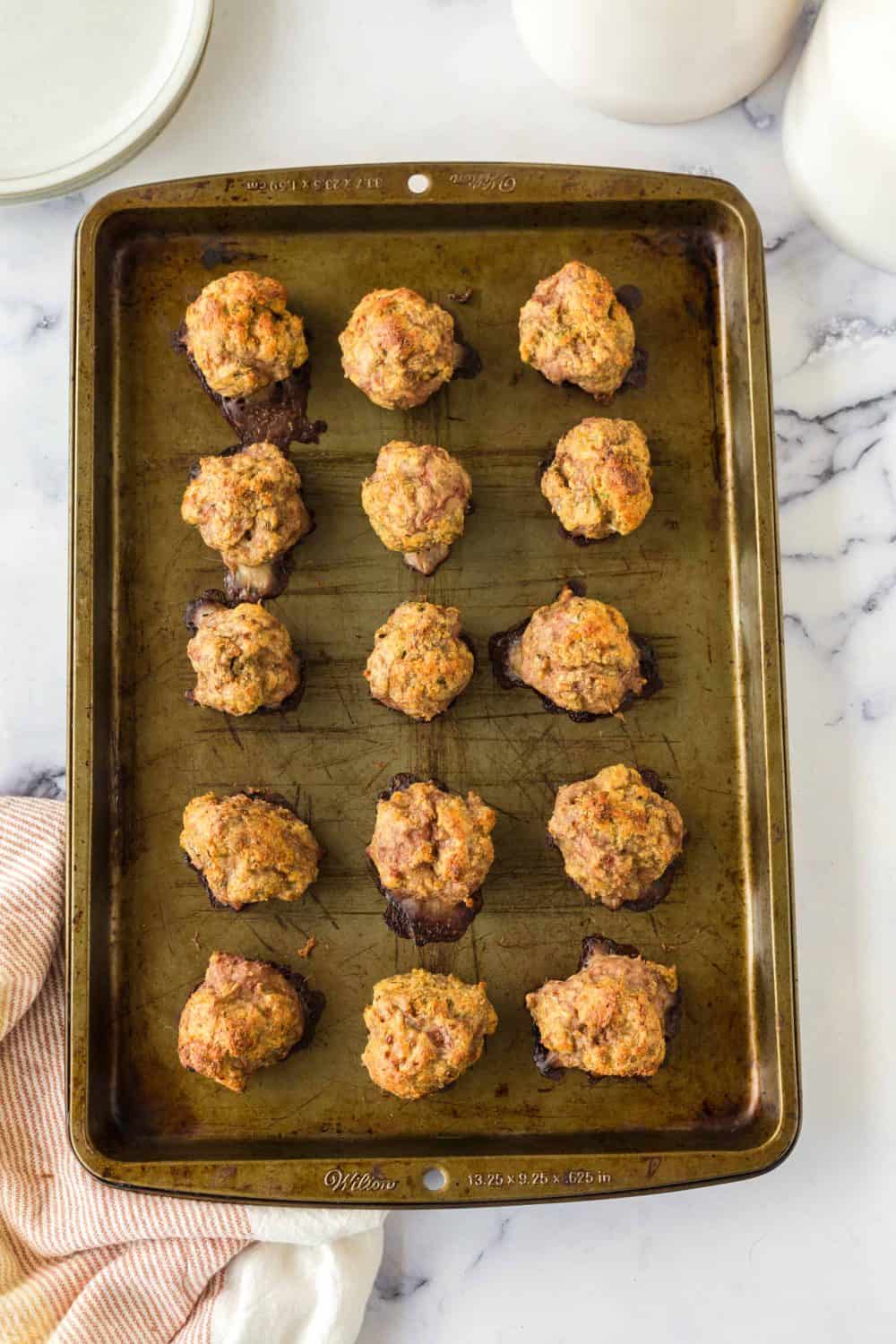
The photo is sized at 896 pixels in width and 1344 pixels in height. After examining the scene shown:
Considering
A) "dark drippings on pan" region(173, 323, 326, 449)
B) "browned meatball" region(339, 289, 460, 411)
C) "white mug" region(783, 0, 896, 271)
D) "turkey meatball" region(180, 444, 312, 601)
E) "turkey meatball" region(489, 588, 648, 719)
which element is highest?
"white mug" region(783, 0, 896, 271)

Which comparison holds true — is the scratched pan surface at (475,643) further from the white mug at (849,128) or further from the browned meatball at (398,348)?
the white mug at (849,128)

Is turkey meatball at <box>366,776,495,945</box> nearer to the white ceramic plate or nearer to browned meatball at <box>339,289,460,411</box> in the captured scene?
browned meatball at <box>339,289,460,411</box>

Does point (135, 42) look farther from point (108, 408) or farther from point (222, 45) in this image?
point (108, 408)

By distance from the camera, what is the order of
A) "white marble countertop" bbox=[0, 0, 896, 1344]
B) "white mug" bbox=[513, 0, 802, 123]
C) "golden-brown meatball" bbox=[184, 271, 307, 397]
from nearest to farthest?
"white mug" bbox=[513, 0, 802, 123], "golden-brown meatball" bbox=[184, 271, 307, 397], "white marble countertop" bbox=[0, 0, 896, 1344]

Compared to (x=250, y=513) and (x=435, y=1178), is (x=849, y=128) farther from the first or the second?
(x=435, y=1178)

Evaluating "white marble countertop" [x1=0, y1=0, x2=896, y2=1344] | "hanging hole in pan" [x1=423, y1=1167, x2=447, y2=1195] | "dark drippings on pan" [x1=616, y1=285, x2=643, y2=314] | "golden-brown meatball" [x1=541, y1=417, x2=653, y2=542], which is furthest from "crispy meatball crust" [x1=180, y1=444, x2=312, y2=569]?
"hanging hole in pan" [x1=423, y1=1167, x2=447, y2=1195]

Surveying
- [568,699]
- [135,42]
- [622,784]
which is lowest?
[622,784]

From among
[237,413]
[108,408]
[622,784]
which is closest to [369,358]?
[237,413]
